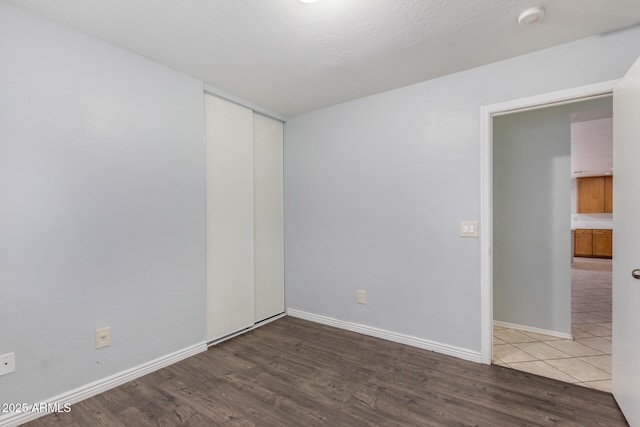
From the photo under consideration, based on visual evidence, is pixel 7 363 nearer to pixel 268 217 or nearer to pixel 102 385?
pixel 102 385

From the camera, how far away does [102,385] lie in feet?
6.29

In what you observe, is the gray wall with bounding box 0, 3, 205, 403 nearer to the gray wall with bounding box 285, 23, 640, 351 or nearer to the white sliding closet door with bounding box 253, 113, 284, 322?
the white sliding closet door with bounding box 253, 113, 284, 322

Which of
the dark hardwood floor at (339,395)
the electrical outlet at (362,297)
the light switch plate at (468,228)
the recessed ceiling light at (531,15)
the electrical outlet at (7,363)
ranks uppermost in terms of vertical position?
the recessed ceiling light at (531,15)

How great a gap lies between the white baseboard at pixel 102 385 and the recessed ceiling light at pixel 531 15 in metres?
3.32

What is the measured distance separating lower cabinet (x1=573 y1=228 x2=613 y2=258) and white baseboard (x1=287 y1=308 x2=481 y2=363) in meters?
7.98

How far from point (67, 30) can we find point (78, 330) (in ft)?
6.23

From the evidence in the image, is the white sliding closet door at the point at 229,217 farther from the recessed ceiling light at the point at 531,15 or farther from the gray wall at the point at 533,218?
the gray wall at the point at 533,218

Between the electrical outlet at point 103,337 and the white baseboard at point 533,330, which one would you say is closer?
the electrical outlet at point 103,337

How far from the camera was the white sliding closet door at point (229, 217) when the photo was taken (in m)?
2.66

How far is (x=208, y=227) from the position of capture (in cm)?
264

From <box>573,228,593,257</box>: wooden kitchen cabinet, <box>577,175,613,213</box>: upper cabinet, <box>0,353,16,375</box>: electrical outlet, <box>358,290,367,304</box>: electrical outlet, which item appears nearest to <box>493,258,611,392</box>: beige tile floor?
<box>358,290,367,304</box>: electrical outlet

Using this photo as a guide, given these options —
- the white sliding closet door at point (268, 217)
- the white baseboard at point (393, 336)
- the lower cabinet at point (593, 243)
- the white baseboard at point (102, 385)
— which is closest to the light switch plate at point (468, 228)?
the white baseboard at point (393, 336)

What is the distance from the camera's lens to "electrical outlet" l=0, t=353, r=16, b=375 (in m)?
1.56

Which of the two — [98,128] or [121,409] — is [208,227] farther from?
[121,409]
